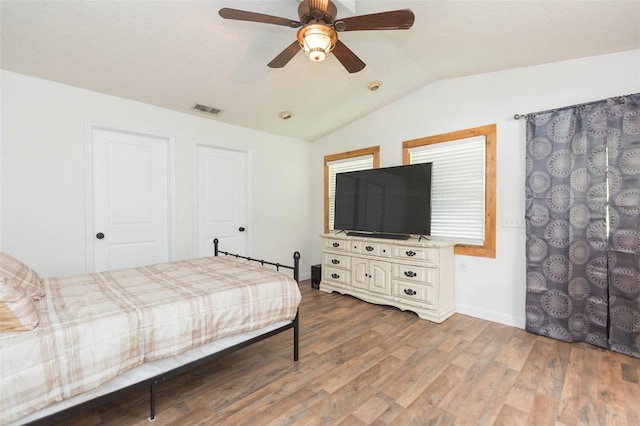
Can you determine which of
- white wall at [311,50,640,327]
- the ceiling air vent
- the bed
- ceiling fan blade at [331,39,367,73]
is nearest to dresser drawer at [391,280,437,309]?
white wall at [311,50,640,327]

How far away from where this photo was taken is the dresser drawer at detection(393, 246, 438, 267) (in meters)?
3.21

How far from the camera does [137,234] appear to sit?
3443 millimetres

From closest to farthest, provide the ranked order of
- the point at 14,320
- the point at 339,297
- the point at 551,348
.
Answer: the point at 14,320, the point at 551,348, the point at 339,297

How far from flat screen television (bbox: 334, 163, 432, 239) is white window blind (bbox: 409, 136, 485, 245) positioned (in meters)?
0.32

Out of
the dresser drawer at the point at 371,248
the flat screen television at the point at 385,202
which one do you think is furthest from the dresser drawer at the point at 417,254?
the flat screen television at the point at 385,202

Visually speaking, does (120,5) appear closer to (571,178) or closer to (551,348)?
(571,178)

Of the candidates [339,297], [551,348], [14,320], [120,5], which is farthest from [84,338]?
Answer: [551,348]

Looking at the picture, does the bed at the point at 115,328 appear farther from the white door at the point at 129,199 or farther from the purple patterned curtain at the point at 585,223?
the purple patterned curtain at the point at 585,223

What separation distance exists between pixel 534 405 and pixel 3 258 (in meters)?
3.42

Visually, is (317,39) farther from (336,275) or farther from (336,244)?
(336,275)

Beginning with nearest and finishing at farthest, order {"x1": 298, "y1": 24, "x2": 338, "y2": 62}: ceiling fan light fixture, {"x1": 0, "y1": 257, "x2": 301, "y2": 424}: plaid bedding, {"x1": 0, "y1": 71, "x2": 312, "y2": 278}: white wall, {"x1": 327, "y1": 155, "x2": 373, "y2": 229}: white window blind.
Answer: {"x1": 0, "y1": 257, "x2": 301, "y2": 424}: plaid bedding
{"x1": 298, "y1": 24, "x2": 338, "y2": 62}: ceiling fan light fixture
{"x1": 0, "y1": 71, "x2": 312, "y2": 278}: white wall
{"x1": 327, "y1": 155, "x2": 373, "y2": 229}: white window blind

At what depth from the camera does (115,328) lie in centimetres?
148

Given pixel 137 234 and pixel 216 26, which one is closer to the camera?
pixel 216 26

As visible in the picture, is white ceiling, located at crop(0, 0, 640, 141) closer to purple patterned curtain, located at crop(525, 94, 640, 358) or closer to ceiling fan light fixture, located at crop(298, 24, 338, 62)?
ceiling fan light fixture, located at crop(298, 24, 338, 62)
